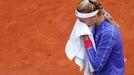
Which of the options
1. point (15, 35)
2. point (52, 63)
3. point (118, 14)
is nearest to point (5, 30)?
point (15, 35)

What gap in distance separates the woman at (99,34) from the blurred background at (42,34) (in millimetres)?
2538

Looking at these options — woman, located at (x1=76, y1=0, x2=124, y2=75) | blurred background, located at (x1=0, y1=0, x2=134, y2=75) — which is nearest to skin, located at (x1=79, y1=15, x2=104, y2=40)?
woman, located at (x1=76, y1=0, x2=124, y2=75)

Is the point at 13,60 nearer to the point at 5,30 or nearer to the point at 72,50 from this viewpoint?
the point at 5,30

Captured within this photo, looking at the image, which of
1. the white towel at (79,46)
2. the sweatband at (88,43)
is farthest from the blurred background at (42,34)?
the sweatband at (88,43)

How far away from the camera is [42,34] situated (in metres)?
7.46

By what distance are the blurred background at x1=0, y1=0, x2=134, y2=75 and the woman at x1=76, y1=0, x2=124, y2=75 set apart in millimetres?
2538

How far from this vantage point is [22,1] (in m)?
8.56

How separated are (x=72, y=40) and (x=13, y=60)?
10.3 ft

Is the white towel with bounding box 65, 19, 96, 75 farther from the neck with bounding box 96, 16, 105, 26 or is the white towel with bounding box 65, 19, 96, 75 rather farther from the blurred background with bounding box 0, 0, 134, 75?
the blurred background with bounding box 0, 0, 134, 75

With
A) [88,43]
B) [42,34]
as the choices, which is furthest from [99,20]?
[42,34]

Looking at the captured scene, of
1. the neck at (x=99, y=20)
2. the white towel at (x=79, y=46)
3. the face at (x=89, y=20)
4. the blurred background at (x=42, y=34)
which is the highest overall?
the face at (x=89, y=20)

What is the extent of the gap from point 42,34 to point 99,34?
3721mm

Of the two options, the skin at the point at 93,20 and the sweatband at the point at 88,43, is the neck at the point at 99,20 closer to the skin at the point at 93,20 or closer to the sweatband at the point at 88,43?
the skin at the point at 93,20

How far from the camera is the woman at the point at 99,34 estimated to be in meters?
3.75
